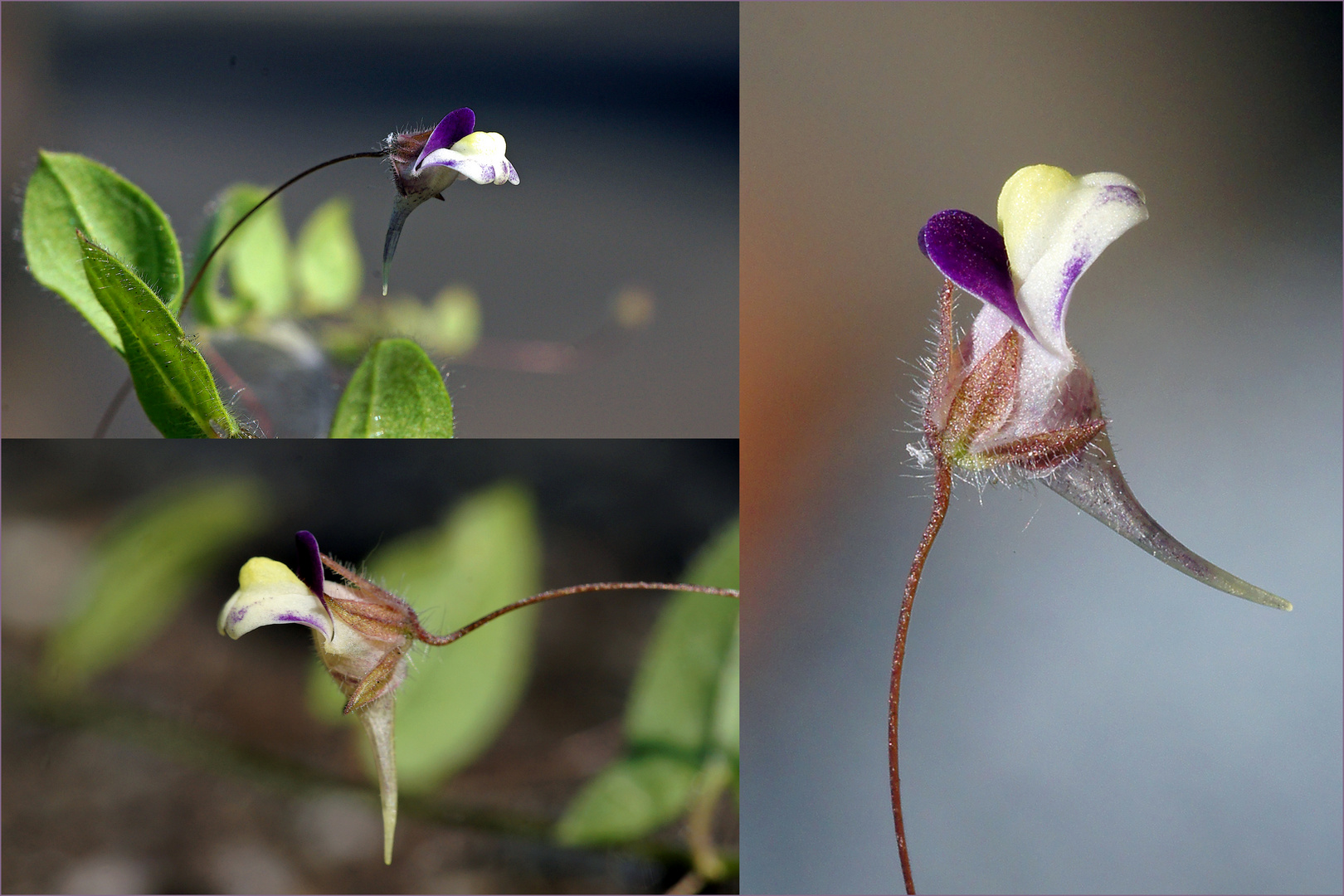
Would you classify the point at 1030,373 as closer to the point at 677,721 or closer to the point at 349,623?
the point at 349,623

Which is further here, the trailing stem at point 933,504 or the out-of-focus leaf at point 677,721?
the out-of-focus leaf at point 677,721

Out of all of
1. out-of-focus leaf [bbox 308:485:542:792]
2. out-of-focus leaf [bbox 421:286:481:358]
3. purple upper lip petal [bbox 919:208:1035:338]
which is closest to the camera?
purple upper lip petal [bbox 919:208:1035:338]

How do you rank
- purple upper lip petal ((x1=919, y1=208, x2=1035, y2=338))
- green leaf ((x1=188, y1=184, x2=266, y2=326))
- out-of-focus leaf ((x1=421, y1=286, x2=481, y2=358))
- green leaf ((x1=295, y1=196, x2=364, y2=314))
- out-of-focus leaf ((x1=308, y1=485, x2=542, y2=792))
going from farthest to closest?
1. out-of-focus leaf ((x1=421, y1=286, x2=481, y2=358))
2. green leaf ((x1=295, y1=196, x2=364, y2=314))
3. out-of-focus leaf ((x1=308, y1=485, x2=542, y2=792))
4. green leaf ((x1=188, y1=184, x2=266, y2=326))
5. purple upper lip petal ((x1=919, y1=208, x2=1035, y2=338))

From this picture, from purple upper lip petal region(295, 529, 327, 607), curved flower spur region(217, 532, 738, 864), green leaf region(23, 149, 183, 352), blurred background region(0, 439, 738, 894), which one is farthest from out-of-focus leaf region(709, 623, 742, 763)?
green leaf region(23, 149, 183, 352)

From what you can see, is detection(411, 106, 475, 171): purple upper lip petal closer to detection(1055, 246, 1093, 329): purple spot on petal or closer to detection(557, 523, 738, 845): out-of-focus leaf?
detection(1055, 246, 1093, 329): purple spot on petal

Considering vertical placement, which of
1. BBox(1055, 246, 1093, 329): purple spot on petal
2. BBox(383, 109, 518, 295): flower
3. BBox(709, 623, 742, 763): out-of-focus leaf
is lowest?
BBox(709, 623, 742, 763): out-of-focus leaf

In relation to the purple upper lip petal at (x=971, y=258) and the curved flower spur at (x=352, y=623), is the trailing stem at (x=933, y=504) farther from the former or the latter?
the curved flower spur at (x=352, y=623)

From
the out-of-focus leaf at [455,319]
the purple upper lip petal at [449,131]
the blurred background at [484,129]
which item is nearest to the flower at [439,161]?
the purple upper lip petal at [449,131]
